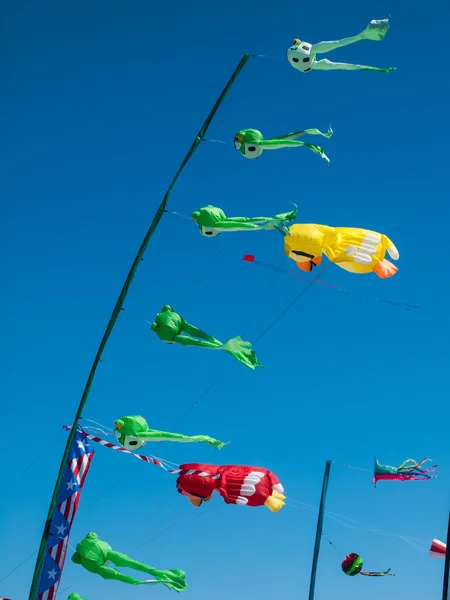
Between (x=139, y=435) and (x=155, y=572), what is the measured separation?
1829mm

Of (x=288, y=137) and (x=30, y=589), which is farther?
(x=288, y=137)

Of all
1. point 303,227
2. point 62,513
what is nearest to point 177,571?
point 62,513

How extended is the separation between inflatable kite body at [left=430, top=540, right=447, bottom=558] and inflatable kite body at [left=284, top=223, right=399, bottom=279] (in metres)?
10.4

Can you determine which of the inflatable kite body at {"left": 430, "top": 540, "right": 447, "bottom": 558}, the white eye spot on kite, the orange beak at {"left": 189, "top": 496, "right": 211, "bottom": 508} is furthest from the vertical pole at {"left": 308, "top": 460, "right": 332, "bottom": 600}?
the white eye spot on kite

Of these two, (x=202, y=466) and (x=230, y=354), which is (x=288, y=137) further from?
(x=202, y=466)

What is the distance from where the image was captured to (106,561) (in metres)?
12.6

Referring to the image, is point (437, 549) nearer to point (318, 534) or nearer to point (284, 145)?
point (318, 534)

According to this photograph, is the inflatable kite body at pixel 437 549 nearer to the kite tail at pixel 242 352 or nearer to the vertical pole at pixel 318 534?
the vertical pole at pixel 318 534

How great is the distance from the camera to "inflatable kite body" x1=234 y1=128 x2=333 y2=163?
1311 cm

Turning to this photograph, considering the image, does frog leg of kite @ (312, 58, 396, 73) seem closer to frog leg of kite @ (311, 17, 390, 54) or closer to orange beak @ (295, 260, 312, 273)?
frog leg of kite @ (311, 17, 390, 54)

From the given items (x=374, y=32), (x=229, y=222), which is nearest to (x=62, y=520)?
(x=229, y=222)

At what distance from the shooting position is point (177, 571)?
12.8 metres

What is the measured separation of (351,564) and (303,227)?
1609cm

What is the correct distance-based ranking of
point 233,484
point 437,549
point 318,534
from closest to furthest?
point 233,484 < point 437,549 < point 318,534
